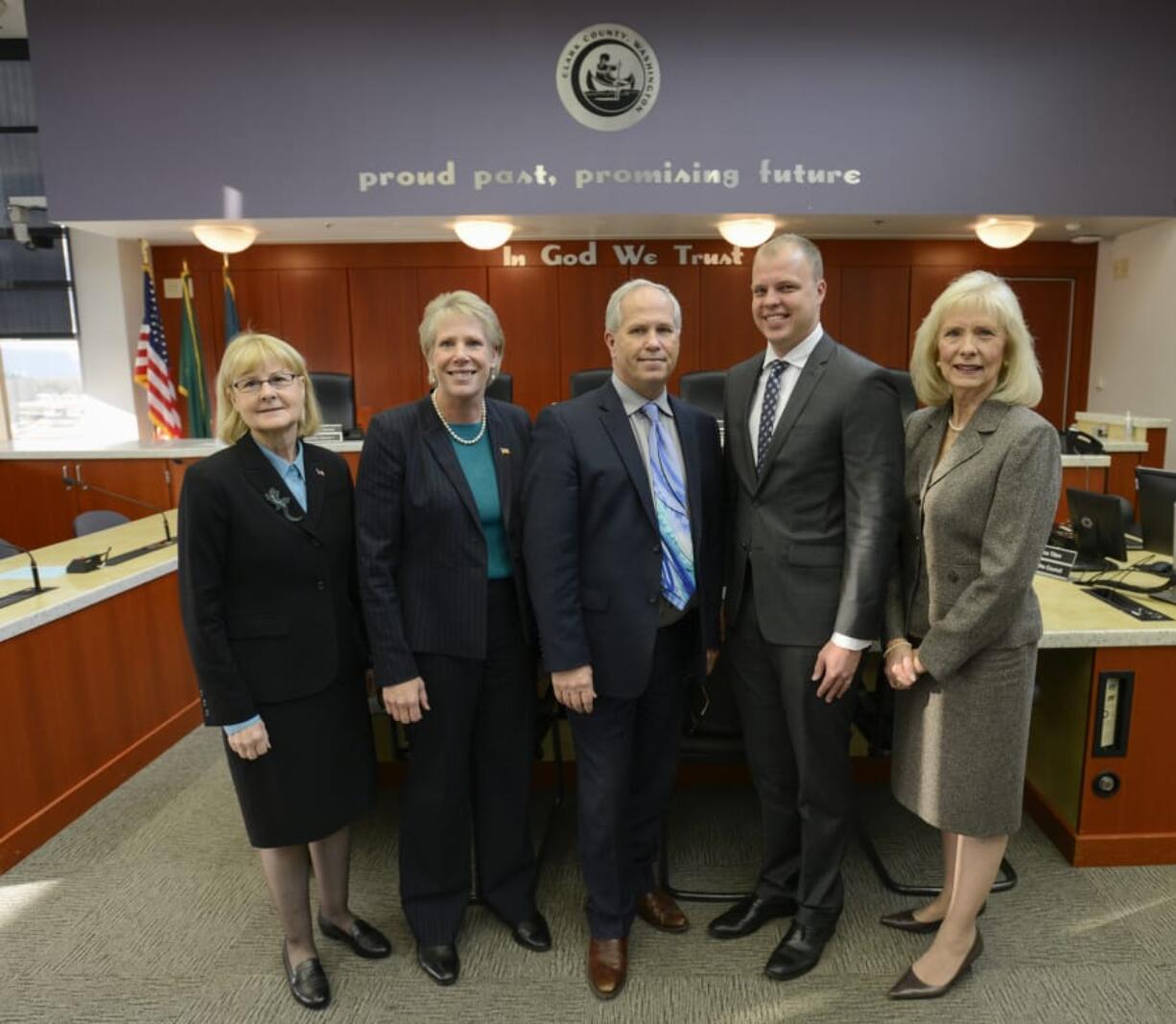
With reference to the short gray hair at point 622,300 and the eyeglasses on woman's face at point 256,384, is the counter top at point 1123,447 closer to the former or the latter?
the short gray hair at point 622,300

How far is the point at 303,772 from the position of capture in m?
1.72

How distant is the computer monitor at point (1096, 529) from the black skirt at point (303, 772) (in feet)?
8.25

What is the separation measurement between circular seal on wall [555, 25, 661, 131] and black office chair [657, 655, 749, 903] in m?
4.55

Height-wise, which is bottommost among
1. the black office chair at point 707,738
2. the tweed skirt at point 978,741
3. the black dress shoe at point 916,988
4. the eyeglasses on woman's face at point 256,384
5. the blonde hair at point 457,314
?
the black dress shoe at point 916,988

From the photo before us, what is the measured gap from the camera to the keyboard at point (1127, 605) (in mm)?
2223

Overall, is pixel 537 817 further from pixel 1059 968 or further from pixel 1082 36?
pixel 1082 36

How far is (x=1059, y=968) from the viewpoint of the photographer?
1.89 meters

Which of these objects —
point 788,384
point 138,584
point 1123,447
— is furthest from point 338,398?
point 1123,447

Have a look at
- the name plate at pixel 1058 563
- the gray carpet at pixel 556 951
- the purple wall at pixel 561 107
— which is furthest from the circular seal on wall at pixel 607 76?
the gray carpet at pixel 556 951

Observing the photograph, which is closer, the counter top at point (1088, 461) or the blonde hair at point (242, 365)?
the blonde hair at point (242, 365)

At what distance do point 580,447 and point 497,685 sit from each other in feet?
2.07

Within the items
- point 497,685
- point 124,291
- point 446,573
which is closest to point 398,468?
point 446,573

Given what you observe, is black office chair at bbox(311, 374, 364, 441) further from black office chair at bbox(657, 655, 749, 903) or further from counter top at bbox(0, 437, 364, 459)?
black office chair at bbox(657, 655, 749, 903)

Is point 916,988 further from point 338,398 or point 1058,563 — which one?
point 338,398
